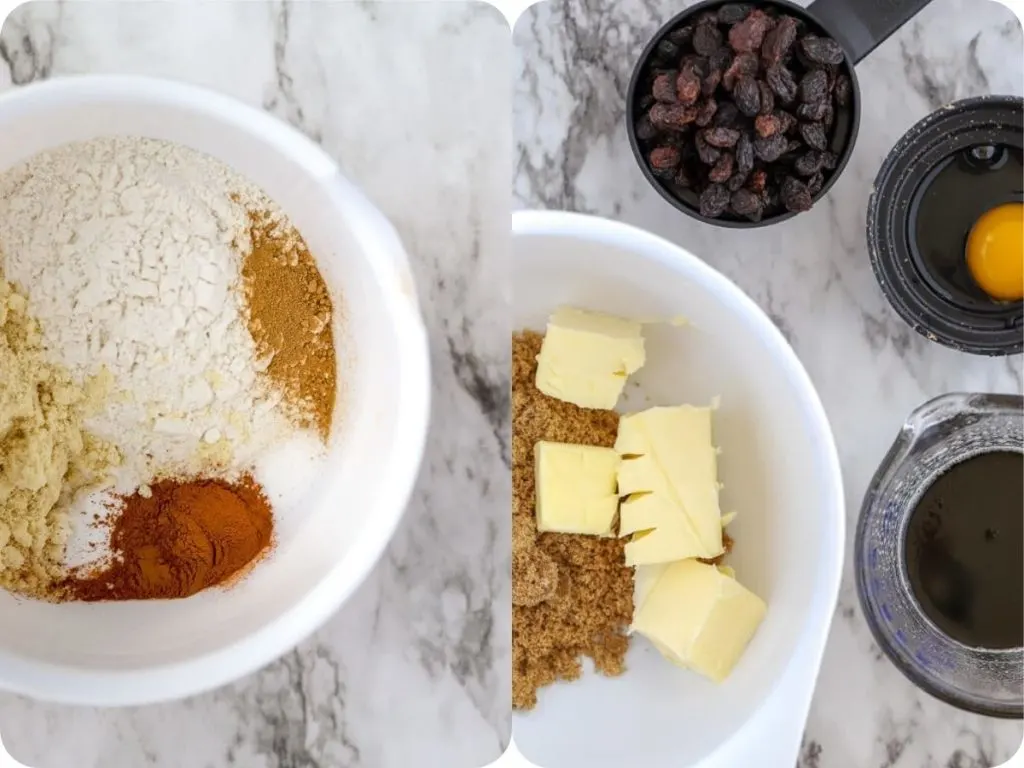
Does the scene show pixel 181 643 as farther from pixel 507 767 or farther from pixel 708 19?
pixel 708 19

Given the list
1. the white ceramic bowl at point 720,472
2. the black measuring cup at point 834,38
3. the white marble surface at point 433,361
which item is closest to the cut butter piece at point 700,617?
the white ceramic bowl at point 720,472

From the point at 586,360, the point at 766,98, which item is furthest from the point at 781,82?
the point at 586,360

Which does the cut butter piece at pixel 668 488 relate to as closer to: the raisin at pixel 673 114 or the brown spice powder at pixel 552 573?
the brown spice powder at pixel 552 573

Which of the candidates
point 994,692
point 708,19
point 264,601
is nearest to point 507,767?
point 264,601

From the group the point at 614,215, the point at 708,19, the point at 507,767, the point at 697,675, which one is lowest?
the point at 507,767

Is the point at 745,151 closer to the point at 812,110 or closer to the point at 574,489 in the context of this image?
the point at 812,110

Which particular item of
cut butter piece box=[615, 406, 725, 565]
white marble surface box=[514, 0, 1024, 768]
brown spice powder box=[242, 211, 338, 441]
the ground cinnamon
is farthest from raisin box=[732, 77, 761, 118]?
the ground cinnamon
